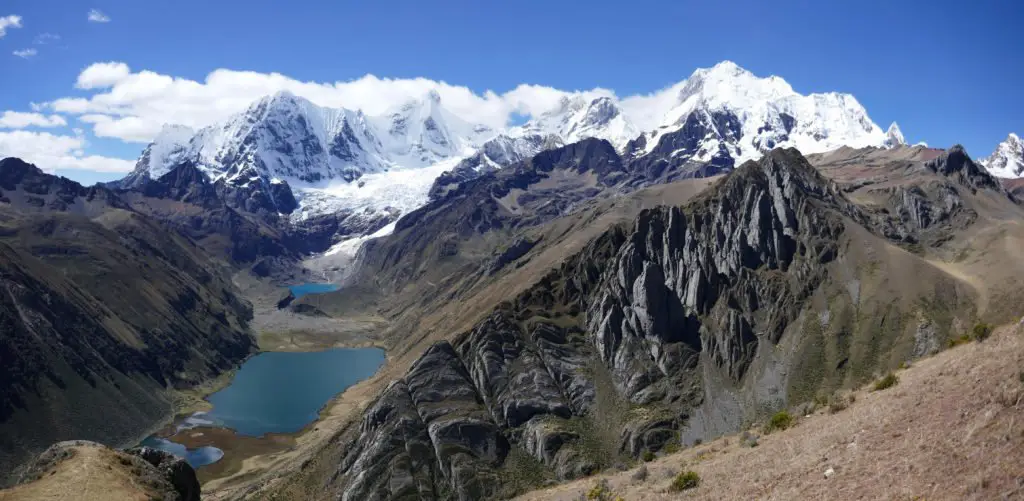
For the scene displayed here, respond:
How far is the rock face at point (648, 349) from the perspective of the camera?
383ft

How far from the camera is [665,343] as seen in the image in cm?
14362

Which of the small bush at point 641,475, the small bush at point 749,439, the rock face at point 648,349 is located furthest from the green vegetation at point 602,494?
the rock face at point 648,349

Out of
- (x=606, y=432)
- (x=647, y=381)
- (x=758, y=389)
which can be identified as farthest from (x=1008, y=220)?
(x=606, y=432)

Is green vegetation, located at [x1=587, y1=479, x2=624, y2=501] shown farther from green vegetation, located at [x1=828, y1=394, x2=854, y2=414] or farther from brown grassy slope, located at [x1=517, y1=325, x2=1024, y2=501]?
green vegetation, located at [x1=828, y1=394, x2=854, y2=414]

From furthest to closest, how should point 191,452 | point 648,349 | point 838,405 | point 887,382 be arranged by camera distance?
point 191,452, point 648,349, point 887,382, point 838,405

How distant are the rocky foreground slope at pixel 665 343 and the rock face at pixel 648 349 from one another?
0.38 meters

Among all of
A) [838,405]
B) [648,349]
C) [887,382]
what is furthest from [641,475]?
[648,349]

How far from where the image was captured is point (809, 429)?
134 feet

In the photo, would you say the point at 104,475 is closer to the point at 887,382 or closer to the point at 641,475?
the point at 641,475

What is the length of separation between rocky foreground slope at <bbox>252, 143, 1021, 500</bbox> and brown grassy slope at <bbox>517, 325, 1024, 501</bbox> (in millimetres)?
71803

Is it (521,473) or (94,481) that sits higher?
(94,481)

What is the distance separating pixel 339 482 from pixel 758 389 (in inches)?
3248

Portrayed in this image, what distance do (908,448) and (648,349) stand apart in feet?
381

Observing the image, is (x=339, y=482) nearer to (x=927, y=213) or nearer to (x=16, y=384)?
(x=16, y=384)
